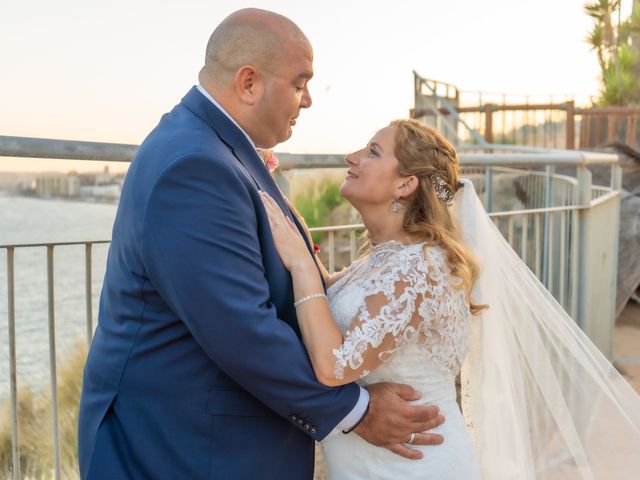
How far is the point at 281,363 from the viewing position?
168 centimetres

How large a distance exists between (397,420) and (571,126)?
16.2 m

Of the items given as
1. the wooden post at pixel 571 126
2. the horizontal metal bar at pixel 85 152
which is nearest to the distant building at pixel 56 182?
the horizontal metal bar at pixel 85 152

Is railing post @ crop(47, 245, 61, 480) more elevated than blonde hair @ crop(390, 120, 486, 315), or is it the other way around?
blonde hair @ crop(390, 120, 486, 315)

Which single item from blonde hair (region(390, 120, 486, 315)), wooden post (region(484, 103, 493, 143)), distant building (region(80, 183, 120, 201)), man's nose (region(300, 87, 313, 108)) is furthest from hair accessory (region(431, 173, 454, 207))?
wooden post (region(484, 103, 493, 143))

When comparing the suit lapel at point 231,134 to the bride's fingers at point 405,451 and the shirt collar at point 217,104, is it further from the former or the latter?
the bride's fingers at point 405,451

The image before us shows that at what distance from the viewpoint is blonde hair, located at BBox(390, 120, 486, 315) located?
227 cm

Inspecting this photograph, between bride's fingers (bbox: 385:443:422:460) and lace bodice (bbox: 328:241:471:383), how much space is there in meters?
0.18

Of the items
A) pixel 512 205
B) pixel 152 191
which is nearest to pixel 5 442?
pixel 152 191

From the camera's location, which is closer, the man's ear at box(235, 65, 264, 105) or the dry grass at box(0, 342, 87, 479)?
the man's ear at box(235, 65, 264, 105)

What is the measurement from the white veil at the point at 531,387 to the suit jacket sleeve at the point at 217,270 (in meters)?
1.05

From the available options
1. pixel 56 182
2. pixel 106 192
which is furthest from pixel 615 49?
pixel 106 192

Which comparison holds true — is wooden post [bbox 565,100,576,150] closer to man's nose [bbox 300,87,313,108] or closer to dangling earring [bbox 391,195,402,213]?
dangling earring [bbox 391,195,402,213]

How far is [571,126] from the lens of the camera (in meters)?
17.2

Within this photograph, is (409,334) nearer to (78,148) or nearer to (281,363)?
(281,363)
